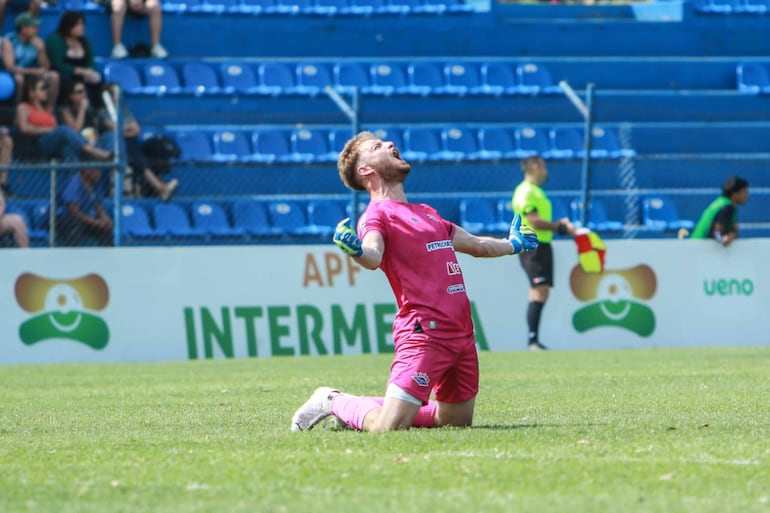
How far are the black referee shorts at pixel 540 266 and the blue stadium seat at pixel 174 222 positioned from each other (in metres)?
4.31

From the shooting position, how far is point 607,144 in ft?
71.5

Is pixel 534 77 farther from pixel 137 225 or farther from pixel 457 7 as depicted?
pixel 137 225

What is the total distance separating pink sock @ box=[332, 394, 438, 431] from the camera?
753 centimetres

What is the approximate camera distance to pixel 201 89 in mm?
21281

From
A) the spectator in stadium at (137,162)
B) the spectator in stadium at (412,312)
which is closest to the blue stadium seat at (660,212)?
the spectator in stadium at (137,162)

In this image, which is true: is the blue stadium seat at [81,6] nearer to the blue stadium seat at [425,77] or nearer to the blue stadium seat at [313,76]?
the blue stadium seat at [313,76]

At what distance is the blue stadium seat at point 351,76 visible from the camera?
22078 millimetres

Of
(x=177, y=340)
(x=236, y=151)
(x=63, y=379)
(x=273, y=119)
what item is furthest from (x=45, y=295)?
(x=273, y=119)

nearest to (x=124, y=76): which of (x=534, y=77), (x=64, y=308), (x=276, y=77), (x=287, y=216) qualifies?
(x=276, y=77)

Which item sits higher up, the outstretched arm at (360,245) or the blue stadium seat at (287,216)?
the blue stadium seat at (287,216)

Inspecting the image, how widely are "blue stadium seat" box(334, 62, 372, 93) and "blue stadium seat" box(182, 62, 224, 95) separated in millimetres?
1804

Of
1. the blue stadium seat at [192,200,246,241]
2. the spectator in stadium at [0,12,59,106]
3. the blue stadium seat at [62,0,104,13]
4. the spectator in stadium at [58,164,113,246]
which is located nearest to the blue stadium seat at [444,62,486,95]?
the blue stadium seat at [192,200,246,241]

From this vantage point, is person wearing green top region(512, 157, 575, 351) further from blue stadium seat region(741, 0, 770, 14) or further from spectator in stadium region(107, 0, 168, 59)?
blue stadium seat region(741, 0, 770, 14)

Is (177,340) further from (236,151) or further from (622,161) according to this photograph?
(622,161)
